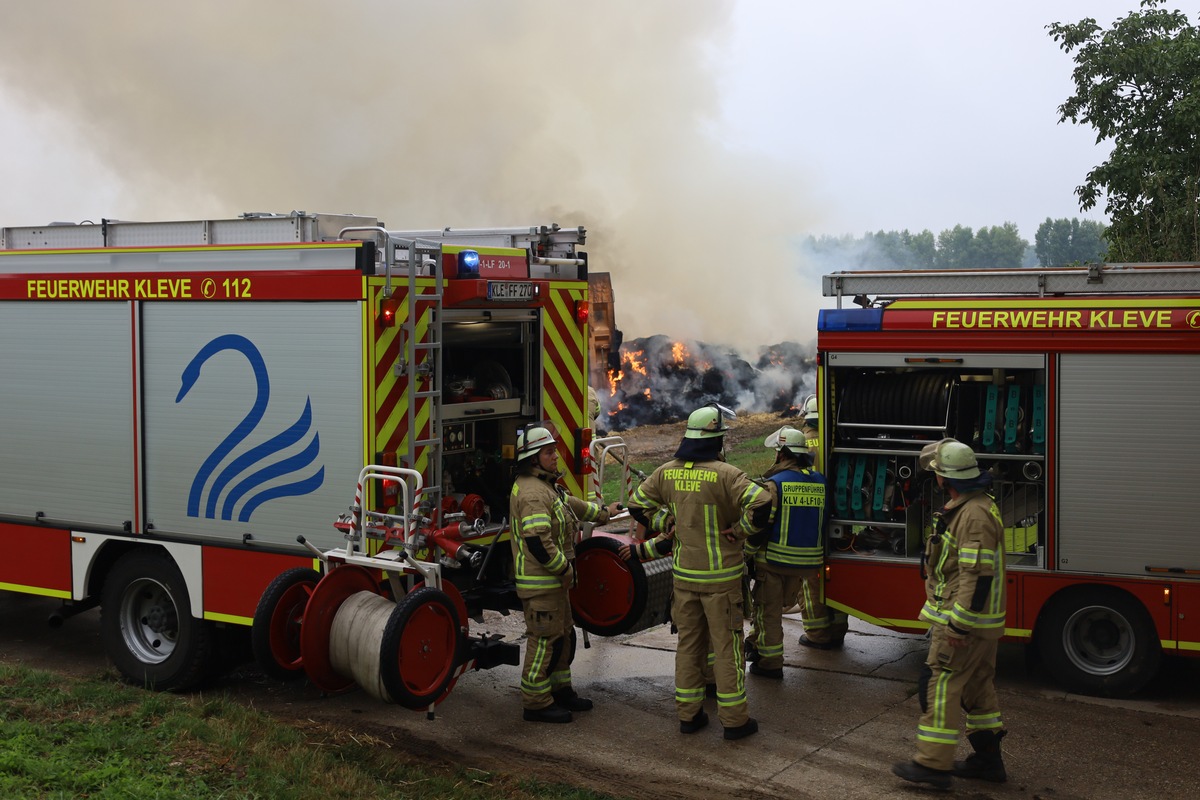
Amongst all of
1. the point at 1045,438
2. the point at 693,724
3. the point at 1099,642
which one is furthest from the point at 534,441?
the point at 1099,642

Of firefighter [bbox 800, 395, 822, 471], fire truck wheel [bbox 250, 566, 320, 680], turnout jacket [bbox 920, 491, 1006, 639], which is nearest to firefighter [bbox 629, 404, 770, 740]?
turnout jacket [bbox 920, 491, 1006, 639]

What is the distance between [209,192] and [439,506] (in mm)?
18198

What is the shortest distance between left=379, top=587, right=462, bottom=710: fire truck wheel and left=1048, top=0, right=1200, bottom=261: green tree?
11402mm

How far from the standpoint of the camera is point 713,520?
6.72 metres

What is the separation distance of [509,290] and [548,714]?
2424mm

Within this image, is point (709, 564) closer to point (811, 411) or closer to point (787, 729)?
point (787, 729)

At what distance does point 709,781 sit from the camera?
609 cm

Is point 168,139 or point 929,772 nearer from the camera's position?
point 929,772

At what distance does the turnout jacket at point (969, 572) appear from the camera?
5953 millimetres

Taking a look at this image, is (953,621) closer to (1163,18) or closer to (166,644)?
(166,644)

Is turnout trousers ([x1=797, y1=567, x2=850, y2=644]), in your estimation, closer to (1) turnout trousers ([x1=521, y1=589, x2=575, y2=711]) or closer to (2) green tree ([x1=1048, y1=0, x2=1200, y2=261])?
(1) turnout trousers ([x1=521, y1=589, x2=575, y2=711])

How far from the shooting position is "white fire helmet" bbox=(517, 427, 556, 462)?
693 centimetres

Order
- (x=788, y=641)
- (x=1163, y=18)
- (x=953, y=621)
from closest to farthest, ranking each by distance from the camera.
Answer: (x=953, y=621)
(x=788, y=641)
(x=1163, y=18)

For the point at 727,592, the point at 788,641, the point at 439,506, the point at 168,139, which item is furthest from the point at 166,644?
the point at 168,139
